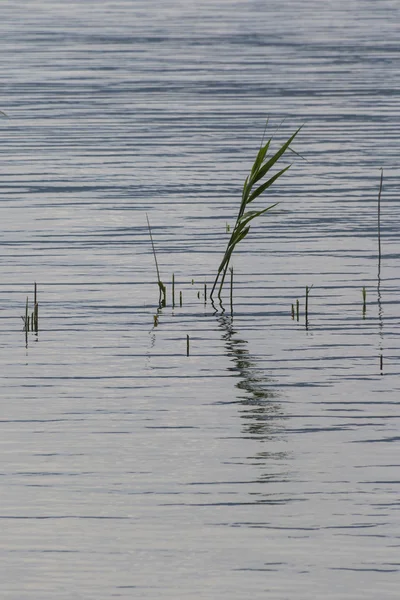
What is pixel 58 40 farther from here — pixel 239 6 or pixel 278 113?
pixel 239 6

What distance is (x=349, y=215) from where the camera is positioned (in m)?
19.1

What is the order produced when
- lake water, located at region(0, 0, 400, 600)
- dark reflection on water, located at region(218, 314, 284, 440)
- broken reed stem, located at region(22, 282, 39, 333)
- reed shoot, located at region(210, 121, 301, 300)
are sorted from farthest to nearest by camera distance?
reed shoot, located at region(210, 121, 301, 300)
broken reed stem, located at region(22, 282, 39, 333)
dark reflection on water, located at region(218, 314, 284, 440)
lake water, located at region(0, 0, 400, 600)

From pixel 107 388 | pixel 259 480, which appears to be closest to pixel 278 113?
pixel 107 388

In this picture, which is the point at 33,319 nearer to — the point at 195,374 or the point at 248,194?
the point at 248,194

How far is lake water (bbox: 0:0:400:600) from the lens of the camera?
7.56 metres

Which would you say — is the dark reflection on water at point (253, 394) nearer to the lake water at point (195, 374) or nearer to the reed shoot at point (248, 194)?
the lake water at point (195, 374)

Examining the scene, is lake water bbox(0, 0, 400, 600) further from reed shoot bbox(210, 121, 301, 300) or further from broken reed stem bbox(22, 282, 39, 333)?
reed shoot bbox(210, 121, 301, 300)

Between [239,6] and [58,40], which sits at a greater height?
[239,6]

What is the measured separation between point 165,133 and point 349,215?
10.6 meters

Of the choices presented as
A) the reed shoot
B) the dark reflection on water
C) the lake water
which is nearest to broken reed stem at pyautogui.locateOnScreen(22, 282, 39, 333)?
the lake water

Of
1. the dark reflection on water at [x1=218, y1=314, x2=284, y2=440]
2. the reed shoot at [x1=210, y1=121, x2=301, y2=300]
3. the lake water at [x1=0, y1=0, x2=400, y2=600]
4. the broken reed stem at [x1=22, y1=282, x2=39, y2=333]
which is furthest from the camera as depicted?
the reed shoot at [x1=210, y1=121, x2=301, y2=300]

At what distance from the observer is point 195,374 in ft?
36.6

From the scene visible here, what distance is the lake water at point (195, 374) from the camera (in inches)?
298

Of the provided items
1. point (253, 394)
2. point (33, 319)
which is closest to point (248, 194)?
point (33, 319)
